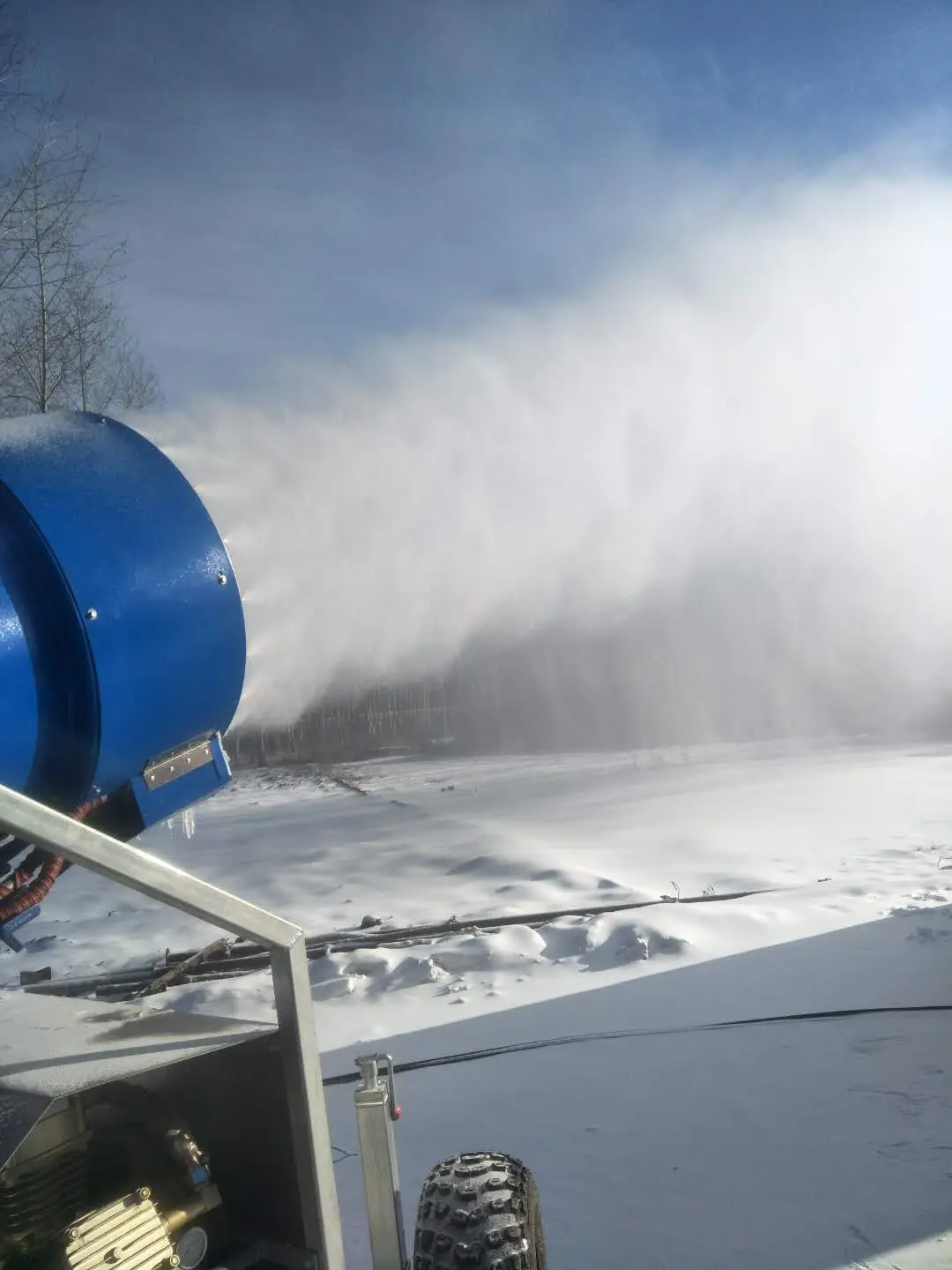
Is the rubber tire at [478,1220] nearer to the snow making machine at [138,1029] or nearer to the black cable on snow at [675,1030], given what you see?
the snow making machine at [138,1029]

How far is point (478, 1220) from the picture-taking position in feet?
7.25

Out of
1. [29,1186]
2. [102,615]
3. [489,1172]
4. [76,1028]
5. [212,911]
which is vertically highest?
[102,615]

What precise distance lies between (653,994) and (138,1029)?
4632 millimetres

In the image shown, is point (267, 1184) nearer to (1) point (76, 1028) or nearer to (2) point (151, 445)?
(1) point (76, 1028)

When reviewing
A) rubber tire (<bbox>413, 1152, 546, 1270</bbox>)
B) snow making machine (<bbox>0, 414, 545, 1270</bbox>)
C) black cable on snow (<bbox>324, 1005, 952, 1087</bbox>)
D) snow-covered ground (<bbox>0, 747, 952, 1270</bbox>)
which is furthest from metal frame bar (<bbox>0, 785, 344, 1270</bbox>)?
black cable on snow (<bbox>324, 1005, 952, 1087</bbox>)

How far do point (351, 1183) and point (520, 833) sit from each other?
26.7ft

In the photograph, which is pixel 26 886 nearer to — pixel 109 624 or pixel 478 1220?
pixel 109 624

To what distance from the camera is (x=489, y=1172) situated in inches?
93.4

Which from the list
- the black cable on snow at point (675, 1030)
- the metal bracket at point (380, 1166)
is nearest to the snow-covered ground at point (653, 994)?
the black cable on snow at point (675, 1030)

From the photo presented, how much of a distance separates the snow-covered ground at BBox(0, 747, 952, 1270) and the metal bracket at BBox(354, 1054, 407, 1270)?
174 centimetres

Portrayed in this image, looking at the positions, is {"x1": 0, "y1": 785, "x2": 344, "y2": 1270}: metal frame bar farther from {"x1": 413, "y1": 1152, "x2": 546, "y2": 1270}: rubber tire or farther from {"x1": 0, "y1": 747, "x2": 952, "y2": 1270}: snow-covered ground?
{"x1": 0, "y1": 747, "x2": 952, "y2": 1270}: snow-covered ground

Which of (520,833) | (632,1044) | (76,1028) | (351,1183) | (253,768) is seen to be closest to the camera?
(76,1028)

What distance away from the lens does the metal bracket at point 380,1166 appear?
197cm

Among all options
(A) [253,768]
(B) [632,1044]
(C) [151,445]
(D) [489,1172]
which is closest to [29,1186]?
(D) [489,1172]
